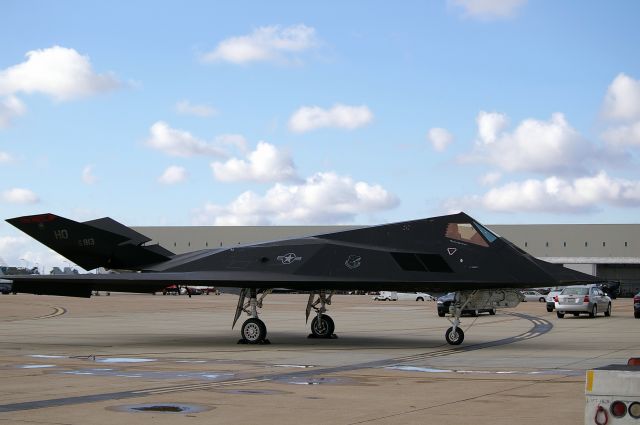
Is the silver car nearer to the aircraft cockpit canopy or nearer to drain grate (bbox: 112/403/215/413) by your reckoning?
the aircraft cockpit canopy

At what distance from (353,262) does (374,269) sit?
58cm

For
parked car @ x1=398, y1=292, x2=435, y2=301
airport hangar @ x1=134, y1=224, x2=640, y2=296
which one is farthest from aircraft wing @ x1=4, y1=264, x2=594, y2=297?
airport hangar @ x1=134, y1=224, x2=640, y2=296

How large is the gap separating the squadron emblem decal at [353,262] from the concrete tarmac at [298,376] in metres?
2.04

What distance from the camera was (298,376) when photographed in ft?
47.5

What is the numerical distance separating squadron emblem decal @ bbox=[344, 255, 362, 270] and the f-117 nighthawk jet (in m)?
0.03

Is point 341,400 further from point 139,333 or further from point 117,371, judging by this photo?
point 139,333

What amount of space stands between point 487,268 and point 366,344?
12.9ft

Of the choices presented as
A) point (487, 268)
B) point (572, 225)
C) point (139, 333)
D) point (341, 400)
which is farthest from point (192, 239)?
point (341, 400)

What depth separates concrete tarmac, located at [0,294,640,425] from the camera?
407 inches

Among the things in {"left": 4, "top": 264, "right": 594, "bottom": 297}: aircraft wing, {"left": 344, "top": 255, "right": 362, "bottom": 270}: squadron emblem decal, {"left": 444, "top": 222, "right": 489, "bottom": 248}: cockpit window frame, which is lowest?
{"left": 4, "top": 264, "right": 594, "bottom": 297}: aircraft wing

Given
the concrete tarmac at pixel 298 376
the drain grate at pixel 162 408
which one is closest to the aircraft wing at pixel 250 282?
the concrete tarmac at pixel 298 376

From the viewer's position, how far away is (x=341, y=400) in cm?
1154

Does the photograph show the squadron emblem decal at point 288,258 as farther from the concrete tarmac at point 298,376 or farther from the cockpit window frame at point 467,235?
the cockpit window frame at point 467,235

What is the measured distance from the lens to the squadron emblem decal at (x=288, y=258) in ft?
71.7
